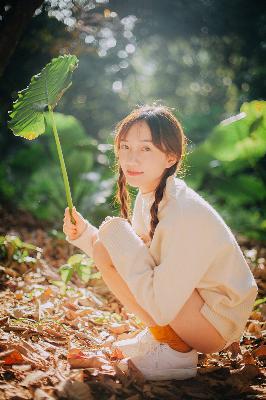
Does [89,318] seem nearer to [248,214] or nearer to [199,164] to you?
[199,164]

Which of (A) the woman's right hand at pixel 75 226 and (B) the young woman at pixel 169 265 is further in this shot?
(A) the woman's right hand at pixel 75 226

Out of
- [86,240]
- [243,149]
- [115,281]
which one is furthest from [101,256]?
[243,149]

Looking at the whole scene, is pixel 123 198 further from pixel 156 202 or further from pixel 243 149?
pixel 243 149

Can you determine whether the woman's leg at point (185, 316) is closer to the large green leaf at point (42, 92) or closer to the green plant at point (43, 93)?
the green plant at point (43, 93)

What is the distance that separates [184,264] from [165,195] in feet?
1.27

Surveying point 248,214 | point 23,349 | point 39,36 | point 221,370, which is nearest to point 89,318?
point 23,349

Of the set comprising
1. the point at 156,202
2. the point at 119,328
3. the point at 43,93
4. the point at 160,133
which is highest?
the point at 43,93

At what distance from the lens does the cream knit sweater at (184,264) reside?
1.57 meters

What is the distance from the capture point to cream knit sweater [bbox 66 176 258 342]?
61.9 inches

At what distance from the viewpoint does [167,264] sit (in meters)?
1.58

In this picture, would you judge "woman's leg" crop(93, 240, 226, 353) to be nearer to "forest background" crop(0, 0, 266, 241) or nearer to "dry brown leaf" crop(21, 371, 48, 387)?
"dry brown leaf" crop(21, 371, 48, 387)

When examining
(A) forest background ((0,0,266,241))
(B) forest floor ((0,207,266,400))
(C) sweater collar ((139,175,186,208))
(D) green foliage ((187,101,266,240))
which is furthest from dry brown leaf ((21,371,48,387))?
(D) green foliage ((187,101,266,240))

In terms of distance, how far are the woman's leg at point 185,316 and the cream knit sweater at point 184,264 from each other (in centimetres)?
3

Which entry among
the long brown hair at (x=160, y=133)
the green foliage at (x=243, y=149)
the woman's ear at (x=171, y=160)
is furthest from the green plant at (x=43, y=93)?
the green foliage at (x=243, y=149)
